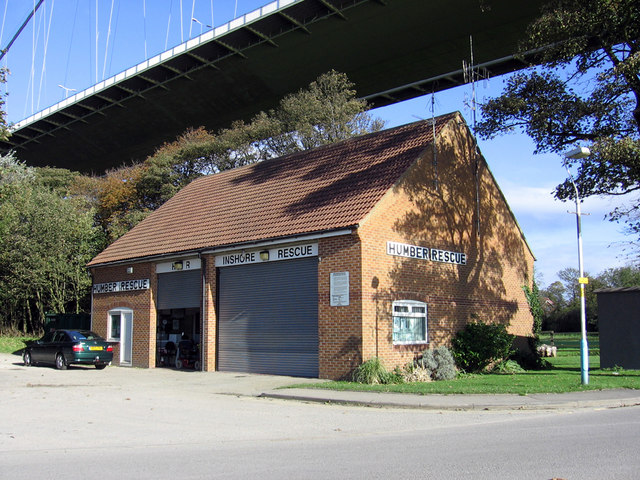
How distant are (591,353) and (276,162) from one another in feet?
65.4

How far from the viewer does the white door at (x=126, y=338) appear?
2483 cm

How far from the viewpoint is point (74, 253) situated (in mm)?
36438

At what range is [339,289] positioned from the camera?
17641 millimetres

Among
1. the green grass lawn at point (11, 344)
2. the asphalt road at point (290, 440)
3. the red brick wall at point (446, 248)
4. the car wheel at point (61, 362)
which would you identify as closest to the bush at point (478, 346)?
the red brick wall at point (446, 248)

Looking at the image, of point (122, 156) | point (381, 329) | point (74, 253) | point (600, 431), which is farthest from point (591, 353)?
point (122, 156)

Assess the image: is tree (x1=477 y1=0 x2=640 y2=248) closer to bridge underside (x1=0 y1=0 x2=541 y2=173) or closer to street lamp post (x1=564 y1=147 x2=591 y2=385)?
street lamp post (x1=564 y1=147 x2=591 y2=385)

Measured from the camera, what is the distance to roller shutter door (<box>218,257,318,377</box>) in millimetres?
18641

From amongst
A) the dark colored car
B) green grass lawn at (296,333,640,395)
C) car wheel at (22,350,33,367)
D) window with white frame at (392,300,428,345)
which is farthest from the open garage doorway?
green grass lawn at (296,333,640,395)

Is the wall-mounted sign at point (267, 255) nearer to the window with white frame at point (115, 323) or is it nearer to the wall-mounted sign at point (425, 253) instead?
the wall-mounted sign at point (425, 253)

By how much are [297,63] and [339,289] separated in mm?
37588

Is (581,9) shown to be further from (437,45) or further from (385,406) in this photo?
(437,45)

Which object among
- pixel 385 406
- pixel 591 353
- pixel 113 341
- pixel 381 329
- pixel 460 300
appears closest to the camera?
pixel 385 406

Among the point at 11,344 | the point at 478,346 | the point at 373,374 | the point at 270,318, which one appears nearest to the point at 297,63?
the point at 11,344

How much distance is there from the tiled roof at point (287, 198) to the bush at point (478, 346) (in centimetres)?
588
